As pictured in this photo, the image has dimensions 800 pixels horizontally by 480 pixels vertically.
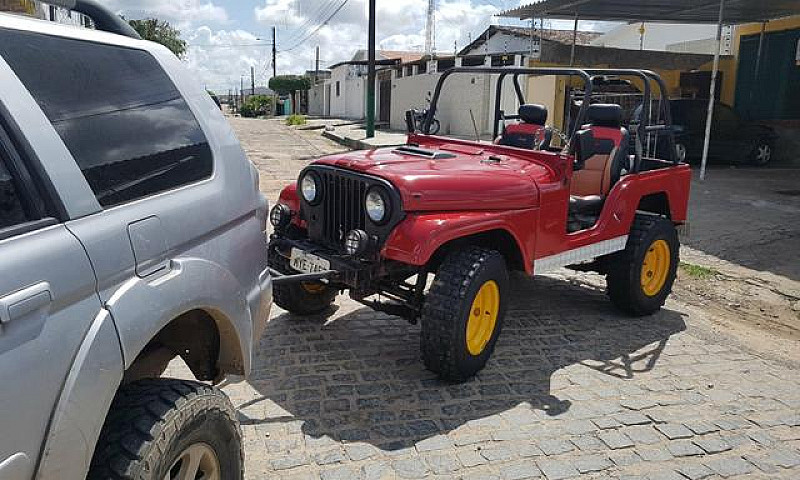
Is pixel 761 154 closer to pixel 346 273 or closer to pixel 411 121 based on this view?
pixel 411 121

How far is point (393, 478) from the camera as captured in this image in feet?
10.3

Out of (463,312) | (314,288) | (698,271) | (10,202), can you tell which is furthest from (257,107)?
A: (10,202)

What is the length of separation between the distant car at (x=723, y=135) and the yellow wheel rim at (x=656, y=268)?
9.89m

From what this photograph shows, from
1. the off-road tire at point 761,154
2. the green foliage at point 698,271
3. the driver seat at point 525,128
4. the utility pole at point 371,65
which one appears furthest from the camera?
the utility pole at point 371,65

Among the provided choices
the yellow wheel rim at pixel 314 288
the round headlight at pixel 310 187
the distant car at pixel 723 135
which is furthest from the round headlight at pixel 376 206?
the distant car at pixel 723 135

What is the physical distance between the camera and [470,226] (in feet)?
13.0

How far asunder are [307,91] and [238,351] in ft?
176

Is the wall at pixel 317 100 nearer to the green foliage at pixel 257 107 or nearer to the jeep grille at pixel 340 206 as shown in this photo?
the green foliage at pixel 257 107

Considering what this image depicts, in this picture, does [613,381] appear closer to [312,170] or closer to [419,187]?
[419,187]

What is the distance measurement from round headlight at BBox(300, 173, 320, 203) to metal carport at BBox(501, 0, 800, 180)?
9.77m

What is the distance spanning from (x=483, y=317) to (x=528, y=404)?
0.59 metres

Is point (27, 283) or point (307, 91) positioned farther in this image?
point (307, 91)

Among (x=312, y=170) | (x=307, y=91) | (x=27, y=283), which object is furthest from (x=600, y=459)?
(x=307, y=91)

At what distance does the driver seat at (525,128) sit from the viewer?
18.1 ft
